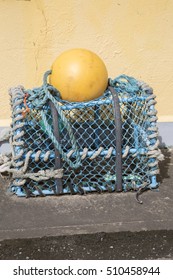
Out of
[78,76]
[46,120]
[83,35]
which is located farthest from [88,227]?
[83,35]

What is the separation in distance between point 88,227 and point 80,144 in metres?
0.74

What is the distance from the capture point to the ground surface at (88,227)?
2.46 meters

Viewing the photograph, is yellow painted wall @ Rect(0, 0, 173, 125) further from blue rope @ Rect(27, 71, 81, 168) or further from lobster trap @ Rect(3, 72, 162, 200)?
blue rope @ Rect(27, 71, 81, 168)

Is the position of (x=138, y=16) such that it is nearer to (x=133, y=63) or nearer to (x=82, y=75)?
(x=133, y=63)

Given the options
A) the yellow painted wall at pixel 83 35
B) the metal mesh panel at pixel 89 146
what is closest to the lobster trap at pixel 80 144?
the metal mesh panel at pixel 89 146

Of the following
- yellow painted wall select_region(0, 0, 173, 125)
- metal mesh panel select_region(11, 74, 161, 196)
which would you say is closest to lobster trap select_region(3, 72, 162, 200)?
metal mesh panel select_region(11, 74, 161, 196)

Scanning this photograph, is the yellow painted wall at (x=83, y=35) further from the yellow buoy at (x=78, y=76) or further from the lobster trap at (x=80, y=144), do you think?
the yellow buoy at (x=78, y=76)

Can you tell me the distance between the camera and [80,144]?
10.2 ft

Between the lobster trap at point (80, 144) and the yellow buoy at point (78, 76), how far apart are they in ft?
0.17

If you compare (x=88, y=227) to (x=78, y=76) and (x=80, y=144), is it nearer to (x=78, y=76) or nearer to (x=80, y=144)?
(x=80, y=144)

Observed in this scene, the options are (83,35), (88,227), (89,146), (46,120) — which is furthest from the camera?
(83,35)

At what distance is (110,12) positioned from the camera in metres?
3.26

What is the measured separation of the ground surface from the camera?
2455mm

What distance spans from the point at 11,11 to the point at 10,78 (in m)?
0.51
